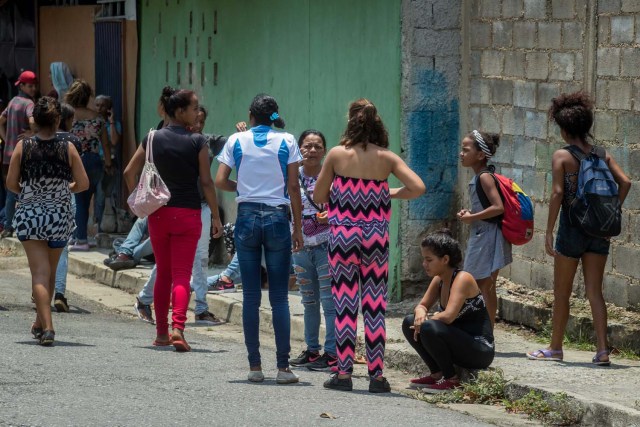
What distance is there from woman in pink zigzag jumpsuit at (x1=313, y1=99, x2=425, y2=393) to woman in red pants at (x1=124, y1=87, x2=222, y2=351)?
1.38 m

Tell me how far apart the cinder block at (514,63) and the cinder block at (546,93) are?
290 mm

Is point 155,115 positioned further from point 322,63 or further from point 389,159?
point 389,159

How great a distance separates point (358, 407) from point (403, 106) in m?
4.05

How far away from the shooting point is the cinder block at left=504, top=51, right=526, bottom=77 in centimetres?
1060

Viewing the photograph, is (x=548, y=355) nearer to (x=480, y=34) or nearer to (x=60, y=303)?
(x=480, y=34)

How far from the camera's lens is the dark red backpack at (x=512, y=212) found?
901 centimetres

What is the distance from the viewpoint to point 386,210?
8.27 m

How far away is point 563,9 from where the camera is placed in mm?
10094

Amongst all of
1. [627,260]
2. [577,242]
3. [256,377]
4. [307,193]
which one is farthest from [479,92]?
[256,377]

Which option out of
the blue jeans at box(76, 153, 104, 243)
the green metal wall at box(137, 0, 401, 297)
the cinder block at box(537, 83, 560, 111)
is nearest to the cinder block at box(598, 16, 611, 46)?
the cinder block at box(537, 83, 560, 111)

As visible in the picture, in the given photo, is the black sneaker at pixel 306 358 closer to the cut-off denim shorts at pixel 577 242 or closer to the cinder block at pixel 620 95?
the cut-off denim shorts at pixel 577 242

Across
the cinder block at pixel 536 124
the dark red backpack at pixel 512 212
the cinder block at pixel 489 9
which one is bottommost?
the dark red backpack at pixel 512 212

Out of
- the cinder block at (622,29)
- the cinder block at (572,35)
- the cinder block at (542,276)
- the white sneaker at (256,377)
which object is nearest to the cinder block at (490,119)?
the cinder block at (572,35)

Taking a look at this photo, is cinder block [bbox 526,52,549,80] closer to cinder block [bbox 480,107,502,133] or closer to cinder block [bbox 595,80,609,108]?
cinder block [bbox 480,107,502,133]
